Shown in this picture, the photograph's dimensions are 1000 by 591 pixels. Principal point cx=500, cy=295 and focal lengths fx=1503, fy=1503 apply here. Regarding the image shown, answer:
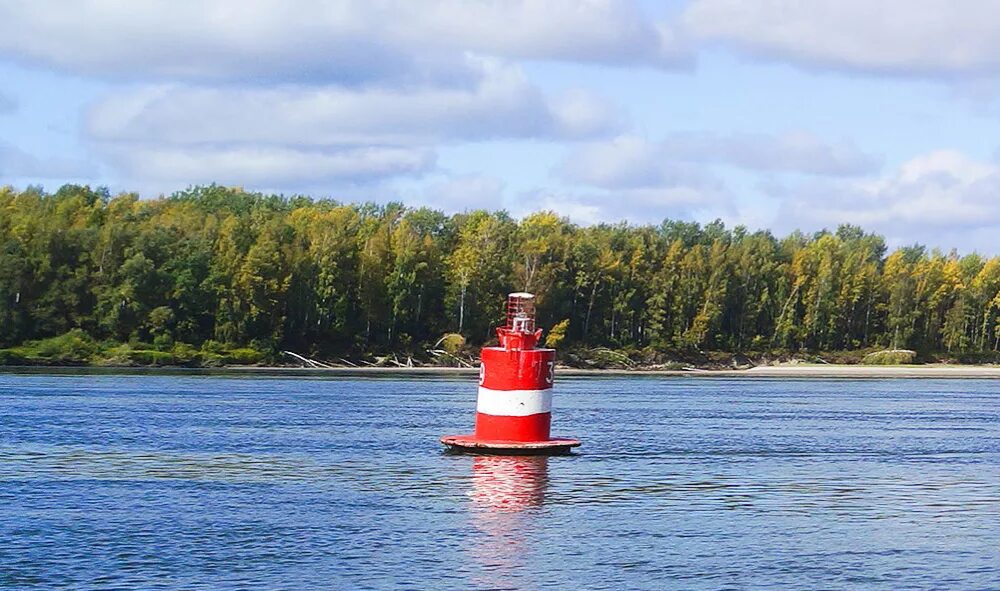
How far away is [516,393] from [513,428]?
1117mm

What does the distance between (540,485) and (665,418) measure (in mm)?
36544

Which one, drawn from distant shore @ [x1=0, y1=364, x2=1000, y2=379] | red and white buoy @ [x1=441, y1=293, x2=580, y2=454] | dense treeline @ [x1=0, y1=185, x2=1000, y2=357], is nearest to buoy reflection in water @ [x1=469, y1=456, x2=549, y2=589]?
red and white buoy @ [x1=441, y1=293, x2=580, y2=454]

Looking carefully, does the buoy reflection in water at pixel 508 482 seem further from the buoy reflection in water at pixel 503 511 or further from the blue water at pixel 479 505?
the blue water at pixel 479 505

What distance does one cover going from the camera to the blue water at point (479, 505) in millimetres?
28375

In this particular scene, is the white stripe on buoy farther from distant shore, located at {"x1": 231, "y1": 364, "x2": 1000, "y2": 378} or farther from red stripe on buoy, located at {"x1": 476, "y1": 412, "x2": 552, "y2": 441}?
distant shore, located at {"x1": 231, "y1": 364, "x2": 1000, "y2": 378}

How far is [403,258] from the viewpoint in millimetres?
177125

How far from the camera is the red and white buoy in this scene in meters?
44.4

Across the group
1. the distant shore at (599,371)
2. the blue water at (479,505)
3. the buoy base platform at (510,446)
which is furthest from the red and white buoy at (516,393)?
the distant shore at (599,371)

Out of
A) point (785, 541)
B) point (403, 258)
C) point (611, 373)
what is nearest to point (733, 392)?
point (611, 373)

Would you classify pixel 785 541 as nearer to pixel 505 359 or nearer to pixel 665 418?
pixel 505 359

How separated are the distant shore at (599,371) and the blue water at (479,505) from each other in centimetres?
6658

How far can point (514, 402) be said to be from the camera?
4481cm

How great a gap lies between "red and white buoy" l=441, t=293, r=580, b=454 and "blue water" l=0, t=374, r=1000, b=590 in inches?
34.4

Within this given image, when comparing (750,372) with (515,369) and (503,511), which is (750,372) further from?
(503,511)
